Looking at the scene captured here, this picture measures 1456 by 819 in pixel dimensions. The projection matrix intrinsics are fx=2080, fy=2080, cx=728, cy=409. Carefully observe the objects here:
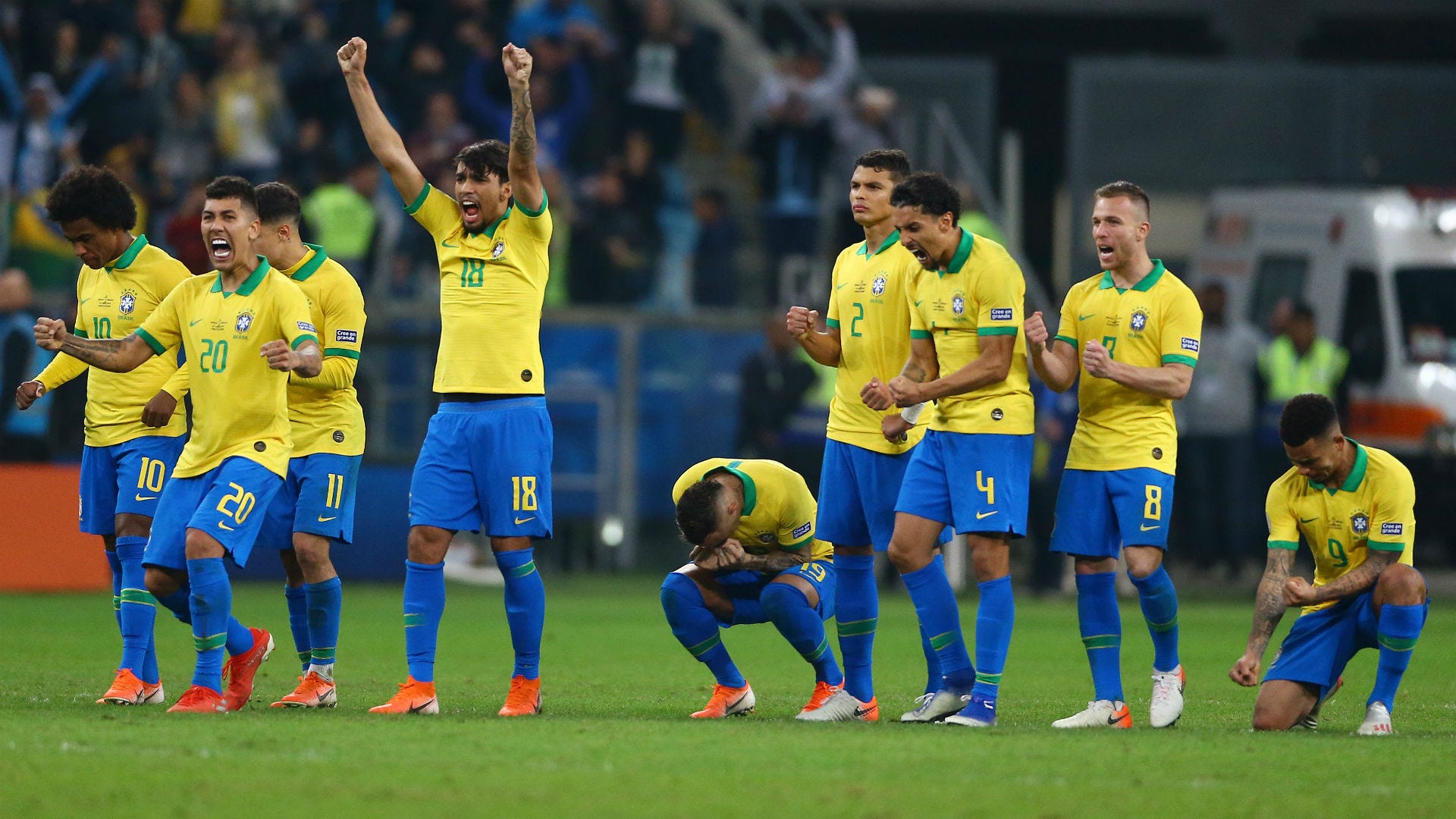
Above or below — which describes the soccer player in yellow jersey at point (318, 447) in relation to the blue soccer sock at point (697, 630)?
above

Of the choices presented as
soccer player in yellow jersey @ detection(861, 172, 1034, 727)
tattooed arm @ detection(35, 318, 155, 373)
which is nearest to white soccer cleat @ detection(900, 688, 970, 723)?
soccer player in yellow jersey @ detection(861, 172, 1034, 727)

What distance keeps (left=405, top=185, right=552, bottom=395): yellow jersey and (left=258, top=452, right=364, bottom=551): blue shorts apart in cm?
74

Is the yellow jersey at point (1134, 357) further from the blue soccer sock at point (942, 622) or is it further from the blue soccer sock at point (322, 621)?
the blue soccer sock at point (322, 621)

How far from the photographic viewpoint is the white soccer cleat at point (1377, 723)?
859 centimetres

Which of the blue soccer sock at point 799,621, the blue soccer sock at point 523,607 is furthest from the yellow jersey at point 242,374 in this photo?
the blue soccer sock at point 799,621

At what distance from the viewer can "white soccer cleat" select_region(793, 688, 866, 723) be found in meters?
8.98

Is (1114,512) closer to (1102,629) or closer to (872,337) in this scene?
(1102,629)

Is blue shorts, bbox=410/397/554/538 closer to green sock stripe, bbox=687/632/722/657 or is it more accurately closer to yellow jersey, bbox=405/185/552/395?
yellow jersey, bbox=405/185/552/395

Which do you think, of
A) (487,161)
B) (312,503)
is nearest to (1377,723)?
(487,161)

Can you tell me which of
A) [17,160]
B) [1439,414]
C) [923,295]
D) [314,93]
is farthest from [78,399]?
[1439,414]

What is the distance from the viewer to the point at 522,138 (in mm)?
8766

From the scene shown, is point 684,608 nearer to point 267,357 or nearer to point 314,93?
point 267,357

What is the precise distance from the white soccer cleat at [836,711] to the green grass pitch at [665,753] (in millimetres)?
112

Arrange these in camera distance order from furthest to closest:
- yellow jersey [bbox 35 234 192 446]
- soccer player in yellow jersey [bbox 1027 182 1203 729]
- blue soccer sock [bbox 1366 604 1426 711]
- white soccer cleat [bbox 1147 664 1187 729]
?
1. yellow jersey [bbox 35 234 192 446]
2. soccer player in yellow jersey [bbox 1027 182 1203 729]
3. white soccer cleat [bbox 1147 664 1187 729]
4. blue soccer sock [bbox 1366 604 1426 711]
